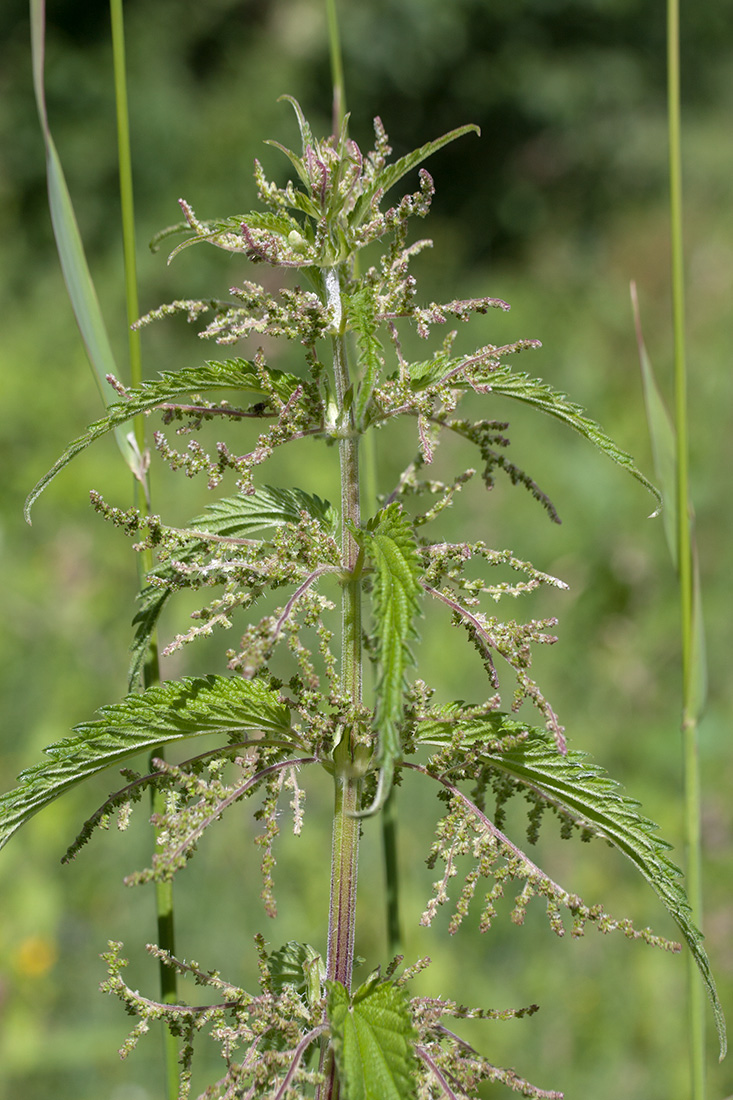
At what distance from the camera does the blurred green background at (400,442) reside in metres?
2.49

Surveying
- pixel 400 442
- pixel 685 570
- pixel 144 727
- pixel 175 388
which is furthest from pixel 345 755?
pixel 400 442

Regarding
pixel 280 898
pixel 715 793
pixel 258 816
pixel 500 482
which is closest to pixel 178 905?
pixel 280 898

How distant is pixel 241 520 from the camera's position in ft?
3.26

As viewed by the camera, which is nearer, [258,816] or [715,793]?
[258,816]

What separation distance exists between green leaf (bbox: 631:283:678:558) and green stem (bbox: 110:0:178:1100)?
64 cm

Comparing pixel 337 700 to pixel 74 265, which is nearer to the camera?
pixel 337 700

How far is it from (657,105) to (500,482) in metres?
9.15

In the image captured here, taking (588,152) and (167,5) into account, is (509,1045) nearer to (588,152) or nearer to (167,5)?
(167,5)

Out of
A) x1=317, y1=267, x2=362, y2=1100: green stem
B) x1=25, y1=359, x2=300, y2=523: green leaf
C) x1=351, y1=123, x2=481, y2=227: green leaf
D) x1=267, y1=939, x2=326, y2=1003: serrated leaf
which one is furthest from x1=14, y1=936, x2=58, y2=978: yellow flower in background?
x1=351, y1=123, x2=481, y2=227: green leaf

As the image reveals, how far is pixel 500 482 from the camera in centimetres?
449

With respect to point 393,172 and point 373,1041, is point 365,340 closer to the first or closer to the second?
point 393,172

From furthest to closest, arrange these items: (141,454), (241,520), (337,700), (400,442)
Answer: (400,442)
(141,454)
(241,520)
(337,700)

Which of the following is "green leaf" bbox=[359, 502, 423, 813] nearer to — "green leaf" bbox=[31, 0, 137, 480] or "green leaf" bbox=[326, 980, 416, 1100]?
"green leaf" bbox=[326, 980, 416, 1100]

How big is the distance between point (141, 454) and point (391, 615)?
19.8 inches
